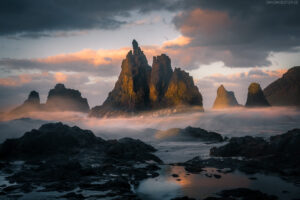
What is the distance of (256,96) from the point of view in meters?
134

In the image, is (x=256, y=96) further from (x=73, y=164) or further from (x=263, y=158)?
(x=73, y=164)

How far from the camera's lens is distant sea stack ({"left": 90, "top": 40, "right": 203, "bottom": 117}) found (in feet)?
528

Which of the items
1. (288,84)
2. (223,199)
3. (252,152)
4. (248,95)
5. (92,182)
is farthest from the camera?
(288,84)

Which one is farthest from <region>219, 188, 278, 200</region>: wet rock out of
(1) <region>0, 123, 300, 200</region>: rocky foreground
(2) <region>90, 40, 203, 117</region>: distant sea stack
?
(2) <region>90, 40, 203, 117</region>: distant sea stack

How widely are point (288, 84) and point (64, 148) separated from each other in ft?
575

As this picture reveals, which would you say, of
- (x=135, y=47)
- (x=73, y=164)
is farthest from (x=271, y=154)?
(x=135, y=47)

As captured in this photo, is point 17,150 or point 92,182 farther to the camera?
point 17,150

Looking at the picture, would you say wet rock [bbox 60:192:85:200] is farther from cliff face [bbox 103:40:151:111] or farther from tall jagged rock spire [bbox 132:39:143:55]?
tall jagged rock spire [bbox 132:39:143:55]

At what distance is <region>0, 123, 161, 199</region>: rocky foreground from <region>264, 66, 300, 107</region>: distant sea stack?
149429mm

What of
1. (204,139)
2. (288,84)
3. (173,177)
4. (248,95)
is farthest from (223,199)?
(288,84)

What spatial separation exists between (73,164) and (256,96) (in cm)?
11535

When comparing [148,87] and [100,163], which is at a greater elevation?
[148,87]

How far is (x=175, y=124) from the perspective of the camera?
506ft

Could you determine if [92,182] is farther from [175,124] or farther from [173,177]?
[175,124]
